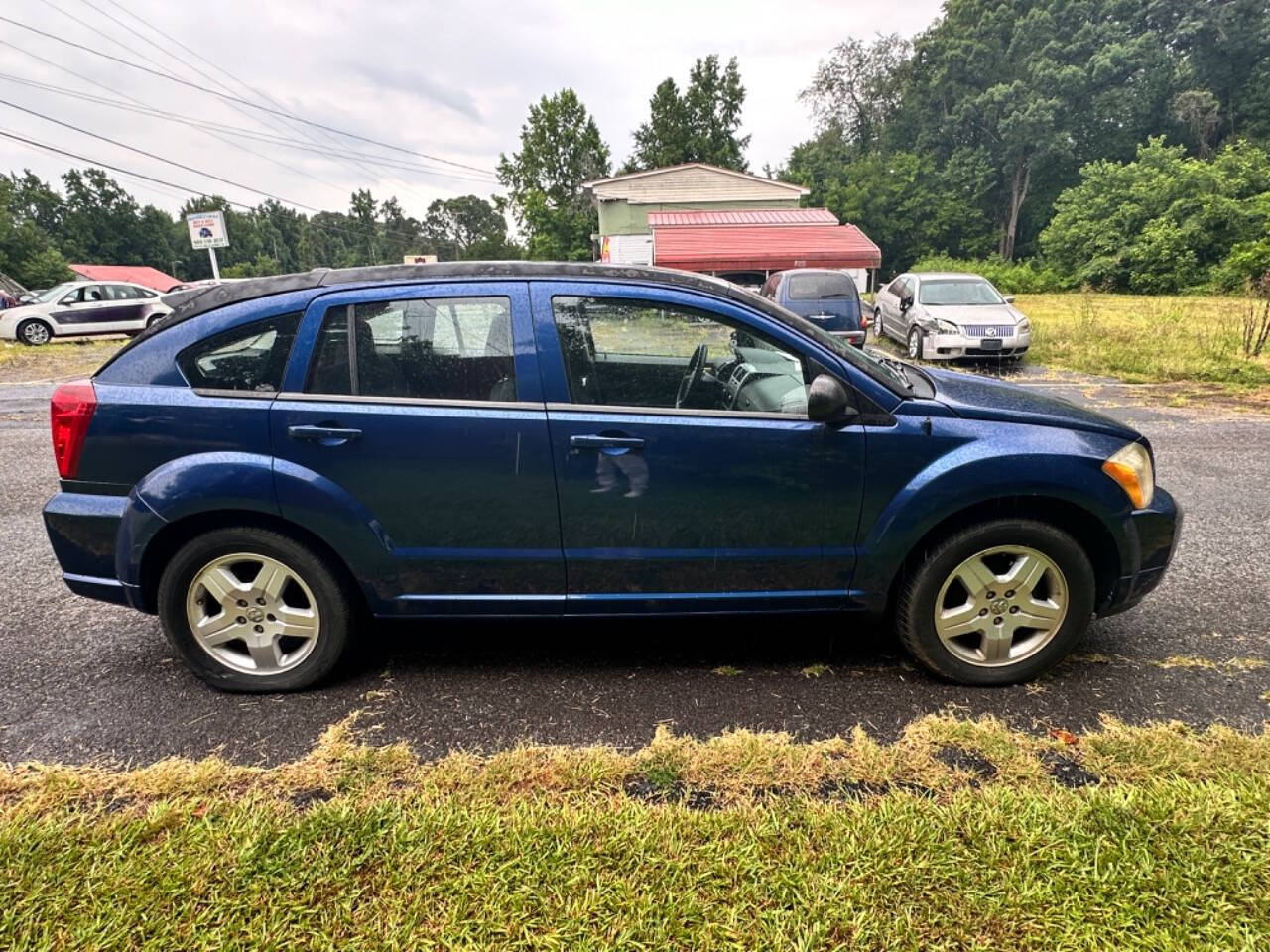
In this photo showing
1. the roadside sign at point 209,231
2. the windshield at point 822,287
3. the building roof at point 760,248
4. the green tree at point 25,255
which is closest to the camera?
the windshield at point 822,287

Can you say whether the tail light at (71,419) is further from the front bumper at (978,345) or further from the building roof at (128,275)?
the building roof at (128,275)

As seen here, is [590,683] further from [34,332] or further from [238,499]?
[34,332]

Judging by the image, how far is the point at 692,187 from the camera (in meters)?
30.2

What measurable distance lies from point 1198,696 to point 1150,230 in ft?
115

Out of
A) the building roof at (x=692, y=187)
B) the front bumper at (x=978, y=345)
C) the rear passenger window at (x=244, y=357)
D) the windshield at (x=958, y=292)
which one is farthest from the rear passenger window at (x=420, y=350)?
the building roof at (x=692, y=187)

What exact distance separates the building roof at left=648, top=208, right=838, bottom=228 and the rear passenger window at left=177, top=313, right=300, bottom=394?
80.1ft

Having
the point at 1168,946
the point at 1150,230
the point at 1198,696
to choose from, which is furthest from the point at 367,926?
the point at 1150,230

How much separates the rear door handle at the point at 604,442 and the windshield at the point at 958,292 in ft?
39.7

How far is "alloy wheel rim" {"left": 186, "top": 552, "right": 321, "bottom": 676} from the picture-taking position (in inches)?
109

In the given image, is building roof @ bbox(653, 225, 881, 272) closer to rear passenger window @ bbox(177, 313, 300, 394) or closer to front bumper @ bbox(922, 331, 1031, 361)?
front bumper @ bbox(922, 331, 1031, 361)

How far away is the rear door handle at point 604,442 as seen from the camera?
8.75 ft

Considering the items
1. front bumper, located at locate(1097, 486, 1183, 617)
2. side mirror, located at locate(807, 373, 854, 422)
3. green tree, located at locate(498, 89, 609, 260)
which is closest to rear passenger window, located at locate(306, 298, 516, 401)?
side mirror, located at locate(807, 373, 854, 422)

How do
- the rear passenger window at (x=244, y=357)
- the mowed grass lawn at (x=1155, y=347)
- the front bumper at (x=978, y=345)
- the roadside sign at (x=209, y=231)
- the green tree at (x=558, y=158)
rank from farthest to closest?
the green tree at (x=558, y=158) < the roadside sign at (x=209, y=231) < the front bumper at (x=978, y=345) < the mowed grass lawn at (x=1155, y=347) < the rear passenger window at (x=244, y=357)

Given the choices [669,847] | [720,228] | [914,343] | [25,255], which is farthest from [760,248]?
[25,255]
